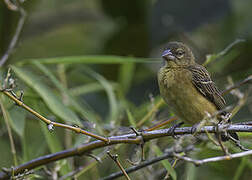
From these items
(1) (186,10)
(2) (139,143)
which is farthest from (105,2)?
(2) (139,143)

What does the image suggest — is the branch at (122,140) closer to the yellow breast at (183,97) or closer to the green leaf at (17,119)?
the green leaf at (17,119)

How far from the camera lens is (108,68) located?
606 cm

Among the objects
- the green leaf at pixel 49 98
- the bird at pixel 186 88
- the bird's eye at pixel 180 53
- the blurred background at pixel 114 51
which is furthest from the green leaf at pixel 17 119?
the bird's eye at pixel 180 53

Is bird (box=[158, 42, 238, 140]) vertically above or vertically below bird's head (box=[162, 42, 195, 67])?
below

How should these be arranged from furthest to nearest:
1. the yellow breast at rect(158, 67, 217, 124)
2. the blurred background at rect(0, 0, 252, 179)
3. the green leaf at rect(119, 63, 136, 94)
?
the green leaf at rect(119, 63, 136, 94) → the blurred background at rect(0, 0, 252, 179) → the yellow breast at rect(158, 67, 217, 124)

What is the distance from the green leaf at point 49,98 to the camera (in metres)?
3.60

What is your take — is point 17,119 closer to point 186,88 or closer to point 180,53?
point 186,88

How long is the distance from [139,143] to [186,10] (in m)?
3.08

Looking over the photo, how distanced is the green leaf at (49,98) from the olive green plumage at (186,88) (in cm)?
72

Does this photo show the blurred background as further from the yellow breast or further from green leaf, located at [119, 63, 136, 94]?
the yellow breast

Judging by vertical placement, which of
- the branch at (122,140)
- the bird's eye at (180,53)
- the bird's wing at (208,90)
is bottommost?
the branch at (122,140)

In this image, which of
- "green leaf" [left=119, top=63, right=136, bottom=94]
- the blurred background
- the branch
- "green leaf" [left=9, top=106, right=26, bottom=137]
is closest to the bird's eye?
the blurred background

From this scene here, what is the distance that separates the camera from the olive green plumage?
12.2 ft

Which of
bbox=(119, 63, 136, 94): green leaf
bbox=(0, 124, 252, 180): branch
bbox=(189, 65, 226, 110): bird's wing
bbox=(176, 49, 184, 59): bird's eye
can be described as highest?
bbox=(176, 49, 184, 59): bird's eye
